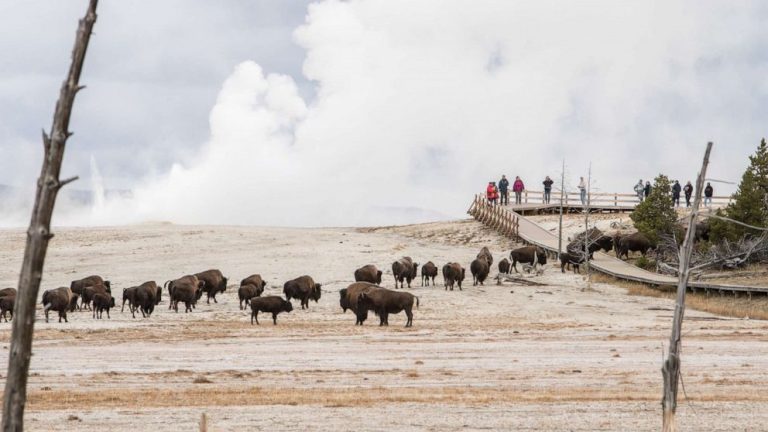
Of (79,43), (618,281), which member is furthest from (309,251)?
(79,43)

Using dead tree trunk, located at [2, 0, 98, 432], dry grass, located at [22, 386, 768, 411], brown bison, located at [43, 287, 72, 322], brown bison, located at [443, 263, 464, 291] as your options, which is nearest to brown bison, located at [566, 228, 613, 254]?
brown bison, located at [443, 263, 464, 291]

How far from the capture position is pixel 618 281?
47.4m

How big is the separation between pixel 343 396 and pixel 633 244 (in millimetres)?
38121

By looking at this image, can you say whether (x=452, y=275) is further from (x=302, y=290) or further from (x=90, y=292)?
(x=90, y=292)

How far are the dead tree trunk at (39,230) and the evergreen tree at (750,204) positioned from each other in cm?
4535

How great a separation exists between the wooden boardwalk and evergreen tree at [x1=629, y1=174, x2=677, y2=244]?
2.14 meters

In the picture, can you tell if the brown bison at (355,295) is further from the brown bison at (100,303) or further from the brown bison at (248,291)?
the brown bison at (100,303)

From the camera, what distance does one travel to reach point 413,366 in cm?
2375

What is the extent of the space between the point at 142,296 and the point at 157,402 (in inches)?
646

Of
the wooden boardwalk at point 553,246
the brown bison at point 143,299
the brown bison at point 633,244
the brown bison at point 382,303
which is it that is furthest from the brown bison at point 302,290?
the brown bison at point 633,244

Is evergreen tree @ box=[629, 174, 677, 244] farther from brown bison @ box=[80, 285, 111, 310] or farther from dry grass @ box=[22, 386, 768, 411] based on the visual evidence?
dry grass @ box=[22, 386, 768, 411]

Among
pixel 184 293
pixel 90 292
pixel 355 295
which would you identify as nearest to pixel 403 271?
pixel 355 295

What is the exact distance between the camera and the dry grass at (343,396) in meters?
18.8

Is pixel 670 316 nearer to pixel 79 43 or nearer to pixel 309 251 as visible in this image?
pixel 309 251
